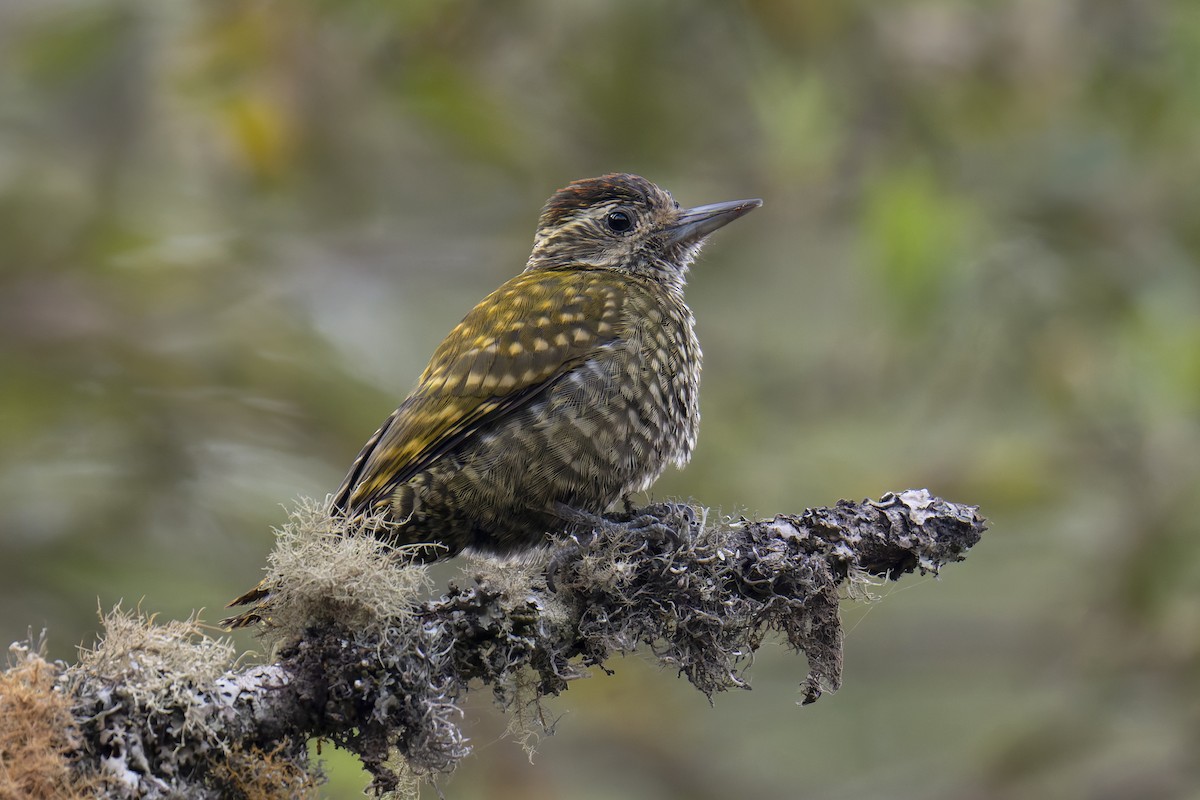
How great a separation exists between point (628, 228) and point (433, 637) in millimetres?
2396

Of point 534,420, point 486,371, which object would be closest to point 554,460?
point 534,420

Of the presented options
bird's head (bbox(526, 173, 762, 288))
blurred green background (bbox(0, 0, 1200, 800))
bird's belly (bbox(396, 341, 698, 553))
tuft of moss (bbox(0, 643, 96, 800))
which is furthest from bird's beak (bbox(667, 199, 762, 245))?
tuft of moss (bbox(0, 643, 96, 800))

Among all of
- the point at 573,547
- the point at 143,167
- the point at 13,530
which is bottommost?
the point at 573,547

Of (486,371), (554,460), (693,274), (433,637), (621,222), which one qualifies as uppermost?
(693,274)

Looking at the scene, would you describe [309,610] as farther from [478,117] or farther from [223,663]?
[478,117]

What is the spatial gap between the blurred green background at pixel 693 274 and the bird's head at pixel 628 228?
39cm

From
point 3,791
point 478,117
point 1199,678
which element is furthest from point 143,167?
point 1199,678

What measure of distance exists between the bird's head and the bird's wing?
435 mm

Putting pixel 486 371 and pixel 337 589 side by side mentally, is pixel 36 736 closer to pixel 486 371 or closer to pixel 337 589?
pixel 337 589

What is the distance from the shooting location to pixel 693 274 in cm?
487

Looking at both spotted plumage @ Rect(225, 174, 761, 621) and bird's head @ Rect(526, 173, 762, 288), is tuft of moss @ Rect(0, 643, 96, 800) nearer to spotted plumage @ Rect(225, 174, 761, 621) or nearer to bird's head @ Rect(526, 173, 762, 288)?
spotted plumage @ Rect(225, 174, 761, 621)

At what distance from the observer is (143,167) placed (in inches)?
233

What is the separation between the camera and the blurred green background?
5.25 metres

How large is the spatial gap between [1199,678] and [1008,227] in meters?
2.05
